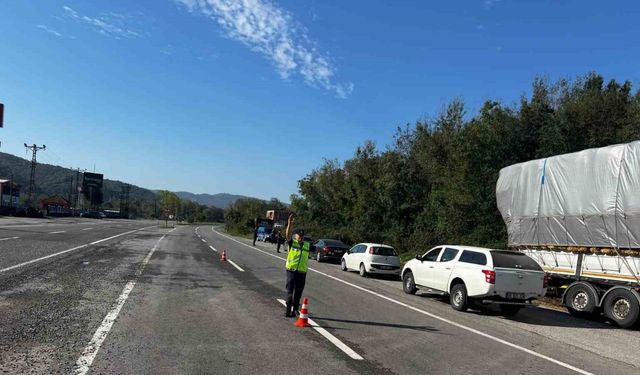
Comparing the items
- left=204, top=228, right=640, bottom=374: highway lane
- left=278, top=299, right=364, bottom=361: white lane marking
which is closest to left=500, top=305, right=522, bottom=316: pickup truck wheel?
left=204, top=228, right=640, bottom=374: highway lane

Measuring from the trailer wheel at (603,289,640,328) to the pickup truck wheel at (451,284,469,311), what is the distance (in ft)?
10.8

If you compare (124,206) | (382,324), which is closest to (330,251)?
(382,324)

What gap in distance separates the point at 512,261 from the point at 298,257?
5.93 meters

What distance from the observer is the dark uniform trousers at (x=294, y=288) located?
406 inches

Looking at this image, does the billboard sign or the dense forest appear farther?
the billboard sign

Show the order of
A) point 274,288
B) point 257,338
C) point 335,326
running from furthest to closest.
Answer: point 274,288, point 335,326, point 257,338

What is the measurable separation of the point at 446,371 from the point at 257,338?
9.49 feet

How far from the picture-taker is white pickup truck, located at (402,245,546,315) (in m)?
12.6

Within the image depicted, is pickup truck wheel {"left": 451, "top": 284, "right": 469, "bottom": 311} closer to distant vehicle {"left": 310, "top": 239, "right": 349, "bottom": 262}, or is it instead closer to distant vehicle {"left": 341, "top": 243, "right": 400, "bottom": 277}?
distant vehicle {"left": 341, "top": 243, "right": 400, "bottom": 277}

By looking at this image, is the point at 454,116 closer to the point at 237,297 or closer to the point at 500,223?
the point at 500,223

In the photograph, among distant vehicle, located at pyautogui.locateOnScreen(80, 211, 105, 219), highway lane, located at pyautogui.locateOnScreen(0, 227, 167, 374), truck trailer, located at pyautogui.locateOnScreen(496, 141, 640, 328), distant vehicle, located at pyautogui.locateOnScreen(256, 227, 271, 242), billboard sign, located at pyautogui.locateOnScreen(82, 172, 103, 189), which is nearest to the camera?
highway lane, located at pyautogui.locateOnScreen(0, 227, 167, 374)

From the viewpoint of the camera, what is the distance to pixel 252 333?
27.6 feet

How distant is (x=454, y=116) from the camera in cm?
3697

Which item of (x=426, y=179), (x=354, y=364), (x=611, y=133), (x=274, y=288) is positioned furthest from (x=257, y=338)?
(x=426, y=179)
